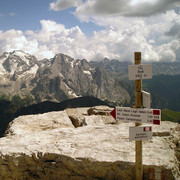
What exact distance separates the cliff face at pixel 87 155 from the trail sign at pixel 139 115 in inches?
102

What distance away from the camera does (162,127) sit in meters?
14.4

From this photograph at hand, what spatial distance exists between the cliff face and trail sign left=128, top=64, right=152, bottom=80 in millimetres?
4519

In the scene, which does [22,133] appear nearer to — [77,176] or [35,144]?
[35,144]

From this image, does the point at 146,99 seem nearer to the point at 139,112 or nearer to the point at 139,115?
the point at 139,112

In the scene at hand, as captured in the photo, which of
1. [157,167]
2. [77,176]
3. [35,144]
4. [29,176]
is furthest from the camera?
[35,144]

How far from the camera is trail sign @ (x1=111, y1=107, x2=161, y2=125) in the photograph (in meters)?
8.35

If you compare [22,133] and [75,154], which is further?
[22,133]

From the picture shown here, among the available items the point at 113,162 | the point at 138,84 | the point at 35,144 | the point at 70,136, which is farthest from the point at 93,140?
the point at 138,84

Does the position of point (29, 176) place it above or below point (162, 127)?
below

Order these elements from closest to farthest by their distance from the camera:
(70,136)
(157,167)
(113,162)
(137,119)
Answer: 1. (137,119)
2. (157,167)
3. (113,162)
4. (70,136)

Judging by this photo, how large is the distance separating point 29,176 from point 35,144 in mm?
1986

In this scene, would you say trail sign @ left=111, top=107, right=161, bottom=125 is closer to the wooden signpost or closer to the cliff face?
the wooden signpost

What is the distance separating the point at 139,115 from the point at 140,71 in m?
2.04

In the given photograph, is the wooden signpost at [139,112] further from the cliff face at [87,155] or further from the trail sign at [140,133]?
the cliff face at [87,155]
